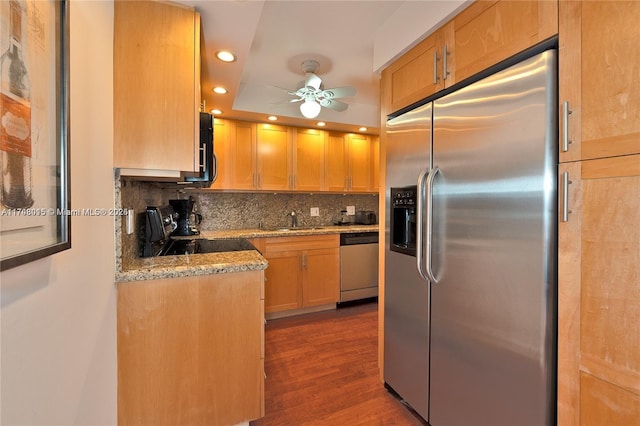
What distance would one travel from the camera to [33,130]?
64cm

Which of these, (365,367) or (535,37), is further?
(365,367)

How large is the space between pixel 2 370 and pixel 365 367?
2.13m

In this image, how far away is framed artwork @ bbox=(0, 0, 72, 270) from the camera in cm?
55

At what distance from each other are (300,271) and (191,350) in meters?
1.94

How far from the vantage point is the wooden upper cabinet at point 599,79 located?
82 centimetres

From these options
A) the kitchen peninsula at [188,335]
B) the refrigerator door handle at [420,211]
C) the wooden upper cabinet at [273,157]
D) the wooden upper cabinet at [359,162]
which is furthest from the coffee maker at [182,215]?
the refrigerator door handle at [420,211]

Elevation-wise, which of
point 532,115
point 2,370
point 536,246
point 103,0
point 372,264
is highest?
point 103,0

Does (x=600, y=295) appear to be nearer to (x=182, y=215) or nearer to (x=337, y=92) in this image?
(x=337, y=92)

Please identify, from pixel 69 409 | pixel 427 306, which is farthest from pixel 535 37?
pixel 69 409

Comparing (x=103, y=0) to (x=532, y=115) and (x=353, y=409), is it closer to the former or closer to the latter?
(x=532, y=115)

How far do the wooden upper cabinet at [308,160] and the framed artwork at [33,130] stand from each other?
281 centimetres

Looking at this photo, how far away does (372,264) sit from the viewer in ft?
12.0

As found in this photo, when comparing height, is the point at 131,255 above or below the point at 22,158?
below

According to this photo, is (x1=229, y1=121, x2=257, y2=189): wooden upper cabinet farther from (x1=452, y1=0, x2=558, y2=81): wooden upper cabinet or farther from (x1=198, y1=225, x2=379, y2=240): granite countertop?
(x1=452, y1=0, x2=558, y2=81): wooden upper cabinet
